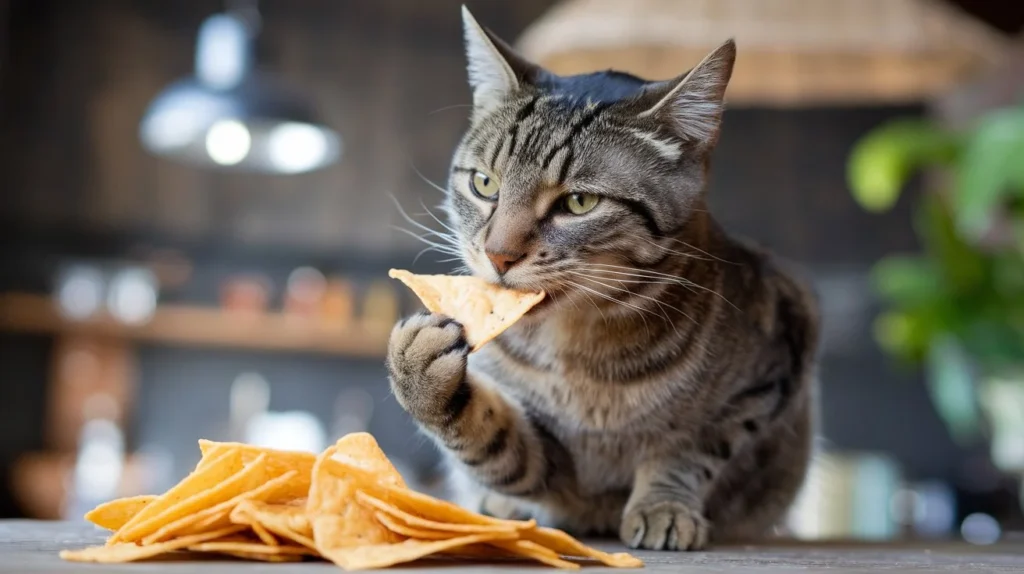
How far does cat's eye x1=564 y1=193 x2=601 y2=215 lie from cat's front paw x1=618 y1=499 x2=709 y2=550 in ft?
1.25

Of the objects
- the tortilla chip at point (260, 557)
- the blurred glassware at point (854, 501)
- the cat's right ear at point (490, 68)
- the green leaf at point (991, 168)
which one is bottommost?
the blurred glassware at point (854, 501)

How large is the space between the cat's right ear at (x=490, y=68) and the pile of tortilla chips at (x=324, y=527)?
25.2 inches

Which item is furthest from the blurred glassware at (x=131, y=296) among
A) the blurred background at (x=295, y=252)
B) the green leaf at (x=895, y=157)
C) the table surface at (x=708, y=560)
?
the table surface at (x=708, y=560)

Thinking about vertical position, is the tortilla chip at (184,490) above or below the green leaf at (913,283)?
below

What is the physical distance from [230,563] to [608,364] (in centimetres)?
62

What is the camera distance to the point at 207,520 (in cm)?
85

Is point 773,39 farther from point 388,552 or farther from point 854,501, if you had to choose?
point 854,501

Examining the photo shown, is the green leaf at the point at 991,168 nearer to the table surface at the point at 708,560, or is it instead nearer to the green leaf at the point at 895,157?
the green leaf at the point at 895,157

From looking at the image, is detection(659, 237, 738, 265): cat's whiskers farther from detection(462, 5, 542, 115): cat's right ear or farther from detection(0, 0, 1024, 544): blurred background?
detection(0, 0, 1024, 544): blurred background

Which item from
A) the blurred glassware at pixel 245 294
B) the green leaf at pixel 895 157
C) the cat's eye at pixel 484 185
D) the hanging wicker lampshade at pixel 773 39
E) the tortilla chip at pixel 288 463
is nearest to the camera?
the tortilla chip at pixel 288 463

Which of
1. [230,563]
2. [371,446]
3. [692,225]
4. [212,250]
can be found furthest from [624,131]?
[212,250]

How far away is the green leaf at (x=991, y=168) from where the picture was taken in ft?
8.33

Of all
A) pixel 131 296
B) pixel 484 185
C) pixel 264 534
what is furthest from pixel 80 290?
pixel 264 534

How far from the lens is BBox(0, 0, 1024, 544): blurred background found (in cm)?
446
